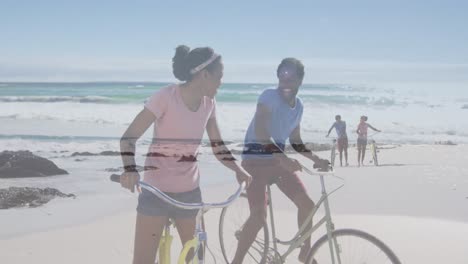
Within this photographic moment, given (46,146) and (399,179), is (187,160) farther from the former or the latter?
(46,146)

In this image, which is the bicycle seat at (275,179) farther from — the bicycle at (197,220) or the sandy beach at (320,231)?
the bicycle at (197,220)

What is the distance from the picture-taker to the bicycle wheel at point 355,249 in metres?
Answer: 3.74

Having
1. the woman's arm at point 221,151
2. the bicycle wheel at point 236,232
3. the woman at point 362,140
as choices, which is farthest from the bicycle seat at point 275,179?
the woman at point 362,140

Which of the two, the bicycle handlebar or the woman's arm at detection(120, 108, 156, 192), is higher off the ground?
the woman's arm at detection(120, 108, 156, 192)

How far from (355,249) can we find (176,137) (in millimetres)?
1250

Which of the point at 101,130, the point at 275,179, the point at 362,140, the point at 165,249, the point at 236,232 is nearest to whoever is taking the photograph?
the point at 165,249

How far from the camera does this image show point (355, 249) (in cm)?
392

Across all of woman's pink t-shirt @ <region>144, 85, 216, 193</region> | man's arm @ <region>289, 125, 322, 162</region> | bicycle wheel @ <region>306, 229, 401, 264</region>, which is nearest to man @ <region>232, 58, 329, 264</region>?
man's arm @ <region>289, 125, 322, 162</region>

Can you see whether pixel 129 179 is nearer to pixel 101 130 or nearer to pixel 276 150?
pixel 276 150

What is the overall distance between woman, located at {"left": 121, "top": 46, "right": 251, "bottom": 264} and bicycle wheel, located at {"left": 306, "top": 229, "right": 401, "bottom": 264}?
0.93 metres

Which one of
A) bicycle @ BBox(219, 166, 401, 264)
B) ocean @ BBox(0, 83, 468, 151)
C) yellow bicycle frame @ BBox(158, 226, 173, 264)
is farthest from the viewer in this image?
ocean @ BBox(0, 83, 468, 151)

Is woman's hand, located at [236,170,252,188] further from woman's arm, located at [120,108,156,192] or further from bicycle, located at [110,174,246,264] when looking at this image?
woman's arm, located at [120,108,156,192]

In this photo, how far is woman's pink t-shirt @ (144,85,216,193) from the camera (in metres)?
3.32

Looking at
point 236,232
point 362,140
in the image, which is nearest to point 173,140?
point 236,232
